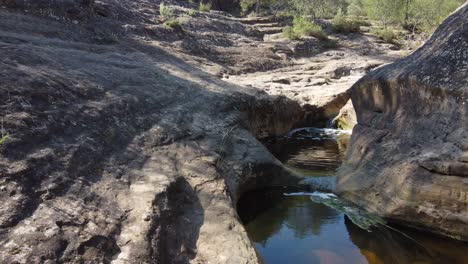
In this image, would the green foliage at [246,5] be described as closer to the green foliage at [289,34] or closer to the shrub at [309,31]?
the shrub at [309,31]

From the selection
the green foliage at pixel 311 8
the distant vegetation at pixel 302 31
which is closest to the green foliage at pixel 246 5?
the green foliage at pixel 311 8

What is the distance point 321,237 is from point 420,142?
79.9 inches

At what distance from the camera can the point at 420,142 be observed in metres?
5.83

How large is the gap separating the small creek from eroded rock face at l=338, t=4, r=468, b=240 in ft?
0.87

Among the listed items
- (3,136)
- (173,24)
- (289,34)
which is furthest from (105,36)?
(289,34)

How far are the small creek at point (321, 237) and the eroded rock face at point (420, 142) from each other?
0.26m

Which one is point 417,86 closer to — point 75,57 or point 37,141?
point 37,141

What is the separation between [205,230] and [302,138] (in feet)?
27.7

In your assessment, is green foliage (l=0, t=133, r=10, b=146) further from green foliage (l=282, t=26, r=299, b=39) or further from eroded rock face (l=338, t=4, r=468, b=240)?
green foliage (l=282, t=26, r=299, b=39)

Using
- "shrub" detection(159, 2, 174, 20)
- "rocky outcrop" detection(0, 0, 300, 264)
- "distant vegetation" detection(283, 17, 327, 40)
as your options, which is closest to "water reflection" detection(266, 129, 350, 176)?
"rocky outcrop" detection(0, 0, 300, 264)

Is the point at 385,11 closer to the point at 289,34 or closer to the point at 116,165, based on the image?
the point at 289,34

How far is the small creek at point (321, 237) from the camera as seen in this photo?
Answer: 5141 mm

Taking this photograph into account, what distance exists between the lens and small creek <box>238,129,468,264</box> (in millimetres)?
5141

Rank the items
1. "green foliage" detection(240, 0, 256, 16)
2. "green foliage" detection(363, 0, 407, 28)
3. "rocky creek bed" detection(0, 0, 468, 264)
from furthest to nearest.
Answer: "green foliage" detection(240, 0, 256, 16) → "green foliage" detection(363, 0, 407, 28) → "rocky creek bed" detection(0, 0, 468, 264)
